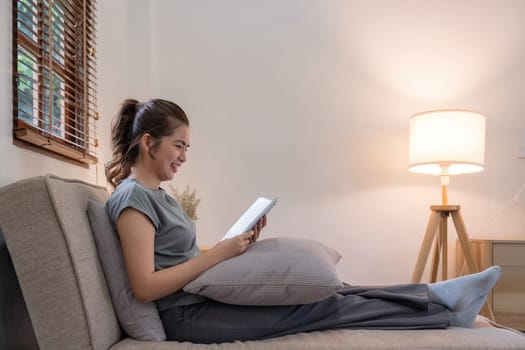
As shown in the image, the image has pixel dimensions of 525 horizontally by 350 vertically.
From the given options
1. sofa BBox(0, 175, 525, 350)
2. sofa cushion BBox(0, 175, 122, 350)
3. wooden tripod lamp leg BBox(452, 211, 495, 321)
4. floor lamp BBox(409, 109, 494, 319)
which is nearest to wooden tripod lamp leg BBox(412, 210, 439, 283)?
floor lamp BBox(409, 109, 494, 319)

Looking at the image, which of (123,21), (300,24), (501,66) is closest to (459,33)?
(501,66)

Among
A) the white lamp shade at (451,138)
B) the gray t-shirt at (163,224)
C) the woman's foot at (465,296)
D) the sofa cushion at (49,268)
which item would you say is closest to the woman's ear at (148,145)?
the gray t-shirt at (163,224)

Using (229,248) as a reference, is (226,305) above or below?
below

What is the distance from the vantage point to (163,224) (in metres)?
1.20

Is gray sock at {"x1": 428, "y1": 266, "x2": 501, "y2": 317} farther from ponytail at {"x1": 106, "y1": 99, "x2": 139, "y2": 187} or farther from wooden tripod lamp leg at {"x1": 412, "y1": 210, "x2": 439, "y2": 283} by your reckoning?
wooden tripod lamp leg at {"x1": 412, "y1": 210, "x2": 439, "y2": 283}

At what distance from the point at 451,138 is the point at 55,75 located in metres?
1.94

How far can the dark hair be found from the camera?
1354mm

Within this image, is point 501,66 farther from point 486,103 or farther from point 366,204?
point 366,204

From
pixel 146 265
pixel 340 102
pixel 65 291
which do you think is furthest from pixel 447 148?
pixel 65 291

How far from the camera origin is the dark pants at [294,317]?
109cm

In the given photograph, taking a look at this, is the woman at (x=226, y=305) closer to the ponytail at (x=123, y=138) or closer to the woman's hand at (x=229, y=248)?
the woman's hand at (x=229, y=248)

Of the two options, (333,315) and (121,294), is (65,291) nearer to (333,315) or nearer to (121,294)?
(121,294)

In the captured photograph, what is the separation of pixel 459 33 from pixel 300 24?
1021 millimetres

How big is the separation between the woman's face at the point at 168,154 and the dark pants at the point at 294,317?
418mm
